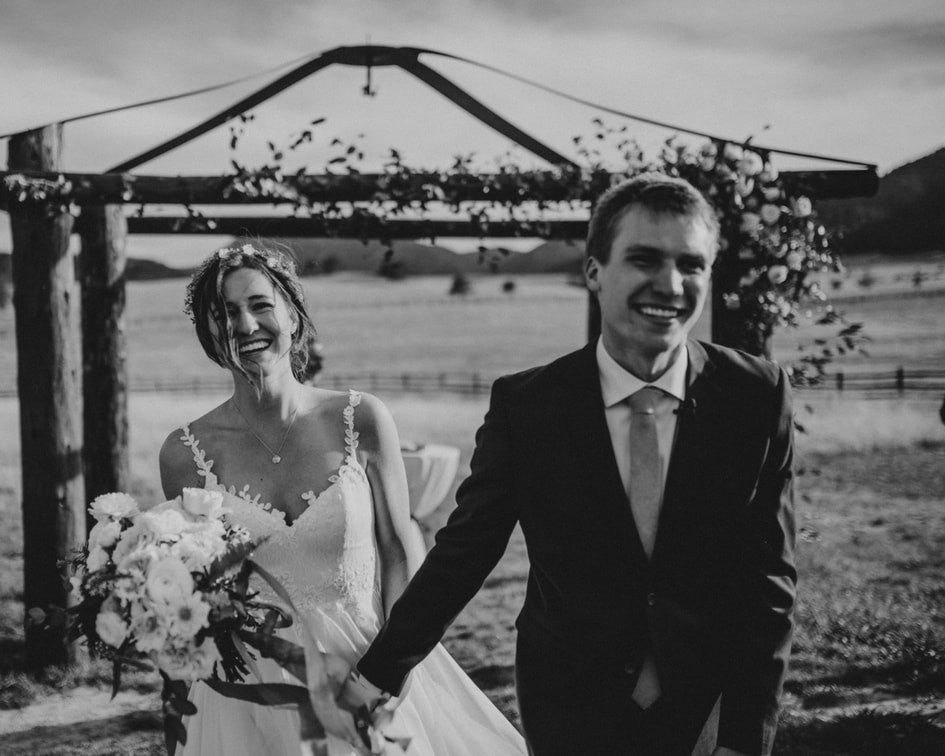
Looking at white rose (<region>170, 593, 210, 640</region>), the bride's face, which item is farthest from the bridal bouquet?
the bride's face

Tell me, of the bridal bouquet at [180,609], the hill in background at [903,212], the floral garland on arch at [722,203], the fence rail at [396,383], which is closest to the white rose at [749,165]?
the floral garland on arch at [722,203]

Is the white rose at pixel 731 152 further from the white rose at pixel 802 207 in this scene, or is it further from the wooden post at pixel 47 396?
the wooden post at pixel 47 396

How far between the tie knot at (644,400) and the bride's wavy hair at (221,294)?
58.4 inches

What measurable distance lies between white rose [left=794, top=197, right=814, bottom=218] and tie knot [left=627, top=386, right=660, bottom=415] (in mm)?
2549

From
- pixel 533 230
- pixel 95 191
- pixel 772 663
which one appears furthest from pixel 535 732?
pixel 95 191

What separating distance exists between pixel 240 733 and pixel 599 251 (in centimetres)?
192

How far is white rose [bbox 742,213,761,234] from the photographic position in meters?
4.07

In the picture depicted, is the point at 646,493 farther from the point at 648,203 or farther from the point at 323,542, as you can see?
the point at 323,542

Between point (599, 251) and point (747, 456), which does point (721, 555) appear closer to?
point (747, 456)

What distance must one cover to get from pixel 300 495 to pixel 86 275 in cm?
290

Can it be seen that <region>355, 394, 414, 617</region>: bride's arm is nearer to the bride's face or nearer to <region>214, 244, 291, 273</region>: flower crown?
the bride's face

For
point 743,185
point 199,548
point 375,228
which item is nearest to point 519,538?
point 375,228

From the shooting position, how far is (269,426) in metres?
3.01

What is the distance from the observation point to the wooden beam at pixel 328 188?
14.8ft
